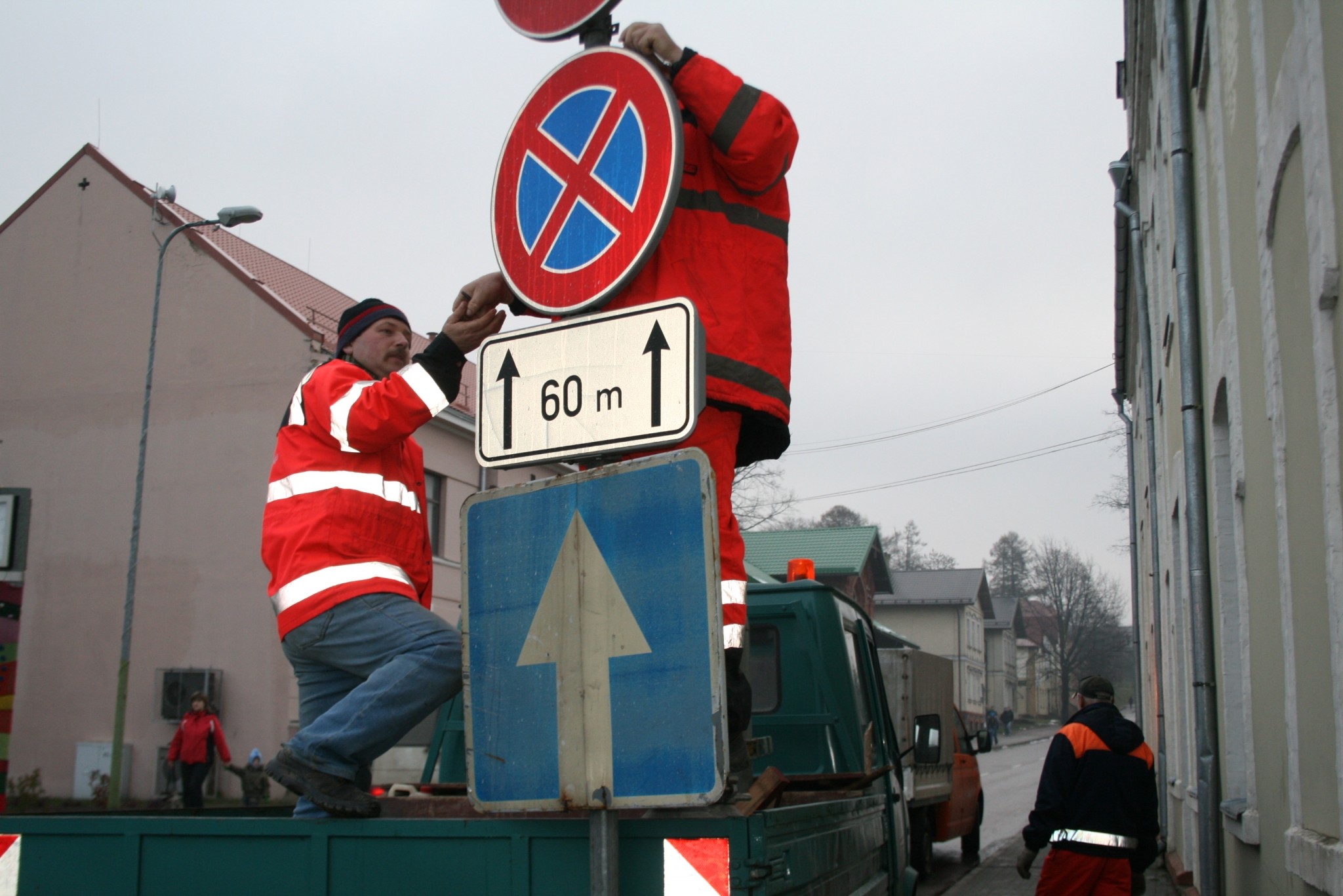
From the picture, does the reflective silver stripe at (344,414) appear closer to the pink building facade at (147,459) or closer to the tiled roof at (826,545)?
the pink building facade at (147,459)

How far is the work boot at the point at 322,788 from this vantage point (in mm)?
3166

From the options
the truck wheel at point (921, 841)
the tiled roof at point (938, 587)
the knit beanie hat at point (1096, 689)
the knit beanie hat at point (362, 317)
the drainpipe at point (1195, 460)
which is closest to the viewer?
the knit beanie hat at point (362, 317)

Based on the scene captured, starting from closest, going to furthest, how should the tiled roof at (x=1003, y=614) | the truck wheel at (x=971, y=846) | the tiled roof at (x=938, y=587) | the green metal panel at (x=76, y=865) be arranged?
the green metal panel at (x=76, y=865)
the truck wheel at (x=971, y=846)
the tiled roof at (x=938, y=587)
the tiled roof at (x=1003, y=614)

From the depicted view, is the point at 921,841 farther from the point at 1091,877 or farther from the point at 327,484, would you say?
the point at 327,484

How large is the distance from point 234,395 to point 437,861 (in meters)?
22.6

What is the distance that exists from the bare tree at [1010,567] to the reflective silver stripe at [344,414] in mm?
121027

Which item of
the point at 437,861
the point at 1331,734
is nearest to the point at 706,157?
the point at 437,861

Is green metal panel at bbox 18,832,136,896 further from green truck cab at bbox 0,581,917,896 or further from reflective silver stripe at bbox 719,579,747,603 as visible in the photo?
reflective silver stripe at bbox 719,579,747,603

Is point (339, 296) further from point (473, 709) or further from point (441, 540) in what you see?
point (473, 709)

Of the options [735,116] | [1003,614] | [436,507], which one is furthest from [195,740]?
[1003,614]

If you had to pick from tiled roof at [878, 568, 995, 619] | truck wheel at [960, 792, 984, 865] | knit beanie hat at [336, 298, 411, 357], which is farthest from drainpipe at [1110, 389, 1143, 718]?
tiled roof at [878, 568, 995, 619]

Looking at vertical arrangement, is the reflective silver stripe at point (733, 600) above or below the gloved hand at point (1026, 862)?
above

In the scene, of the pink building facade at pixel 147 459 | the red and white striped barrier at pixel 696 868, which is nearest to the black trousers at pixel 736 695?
the red and white striped barrier at pixel 696 868

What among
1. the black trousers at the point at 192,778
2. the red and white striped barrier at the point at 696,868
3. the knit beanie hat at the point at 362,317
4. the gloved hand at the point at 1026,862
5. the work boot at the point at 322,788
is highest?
the knit beanie hat at the point at 362,317
